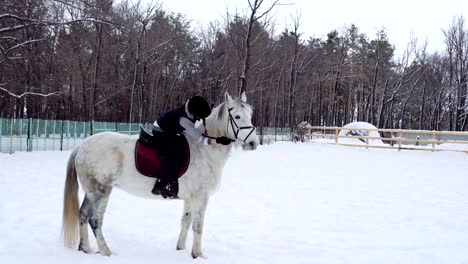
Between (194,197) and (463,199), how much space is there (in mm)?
7495

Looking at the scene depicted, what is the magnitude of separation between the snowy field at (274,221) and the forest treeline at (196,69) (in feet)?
23.0

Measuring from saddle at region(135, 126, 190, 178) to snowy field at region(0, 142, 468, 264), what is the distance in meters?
1.06

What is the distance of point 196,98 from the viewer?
444cm

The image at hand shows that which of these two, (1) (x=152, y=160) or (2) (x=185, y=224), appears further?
Answer: (2) (x=185, y=224)

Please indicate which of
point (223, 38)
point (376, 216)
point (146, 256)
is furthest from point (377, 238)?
point (223, 38)

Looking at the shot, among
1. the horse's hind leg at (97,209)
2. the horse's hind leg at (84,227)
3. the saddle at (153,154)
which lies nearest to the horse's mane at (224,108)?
the saddle at (153,154)

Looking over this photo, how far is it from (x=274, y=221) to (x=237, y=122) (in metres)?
2.71

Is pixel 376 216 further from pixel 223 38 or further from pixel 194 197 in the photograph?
pixel 223 38

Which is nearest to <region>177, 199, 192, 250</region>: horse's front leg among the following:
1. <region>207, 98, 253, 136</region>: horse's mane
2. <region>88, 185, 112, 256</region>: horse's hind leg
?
<region>88, 185, 112, 256</region>: horse's hind leg

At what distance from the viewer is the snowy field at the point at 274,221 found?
456 centimetres

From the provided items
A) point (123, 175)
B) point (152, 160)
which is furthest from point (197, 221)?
point (123, 175)

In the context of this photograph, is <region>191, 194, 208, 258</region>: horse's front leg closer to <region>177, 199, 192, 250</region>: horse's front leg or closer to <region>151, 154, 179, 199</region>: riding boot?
<region>177, 199, 192, 250</region>: horse's front leg

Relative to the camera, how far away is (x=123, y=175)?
4.40 metres

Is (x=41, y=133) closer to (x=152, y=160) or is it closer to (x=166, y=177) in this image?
(x=152, y=160)
